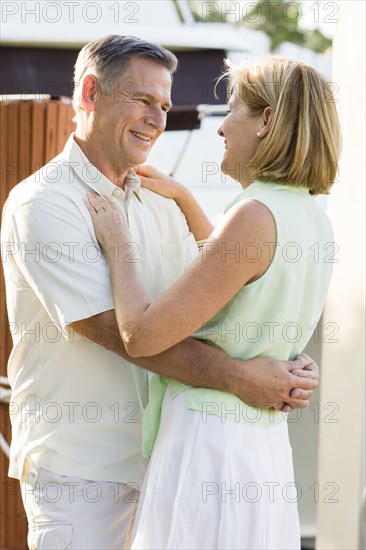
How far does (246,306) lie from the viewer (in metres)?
2.14

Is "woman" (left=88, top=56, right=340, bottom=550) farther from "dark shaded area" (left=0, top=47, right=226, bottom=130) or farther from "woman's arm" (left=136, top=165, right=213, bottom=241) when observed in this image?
"dark shaded area" (left=0, top=47, right=226, bottom=130)

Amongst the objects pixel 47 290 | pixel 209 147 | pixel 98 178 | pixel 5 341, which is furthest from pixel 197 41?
pixel 47 290

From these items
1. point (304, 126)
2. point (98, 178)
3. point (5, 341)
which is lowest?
point (5, 341)

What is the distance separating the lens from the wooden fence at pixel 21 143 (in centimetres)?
348

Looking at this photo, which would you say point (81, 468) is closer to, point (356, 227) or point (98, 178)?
point (98, 178)

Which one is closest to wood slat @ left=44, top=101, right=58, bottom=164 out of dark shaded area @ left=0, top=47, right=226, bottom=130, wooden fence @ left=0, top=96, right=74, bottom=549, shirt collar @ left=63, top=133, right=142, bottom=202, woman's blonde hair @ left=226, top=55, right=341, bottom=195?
wooden fence @ left=0, top=96, right=74, bottom=549

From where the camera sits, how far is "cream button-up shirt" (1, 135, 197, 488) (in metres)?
2.30

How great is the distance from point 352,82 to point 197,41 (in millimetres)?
1618

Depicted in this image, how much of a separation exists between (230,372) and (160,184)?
0.77 meters

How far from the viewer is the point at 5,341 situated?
366 cm

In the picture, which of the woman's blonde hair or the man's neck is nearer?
the woman's blonde hair

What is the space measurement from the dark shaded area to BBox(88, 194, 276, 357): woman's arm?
8.89 ft

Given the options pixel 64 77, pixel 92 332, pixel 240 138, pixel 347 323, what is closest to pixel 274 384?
pixel 92 332

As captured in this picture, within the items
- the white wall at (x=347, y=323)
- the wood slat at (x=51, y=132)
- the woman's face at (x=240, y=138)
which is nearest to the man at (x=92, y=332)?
the woman's face at (x=240, y=138)
